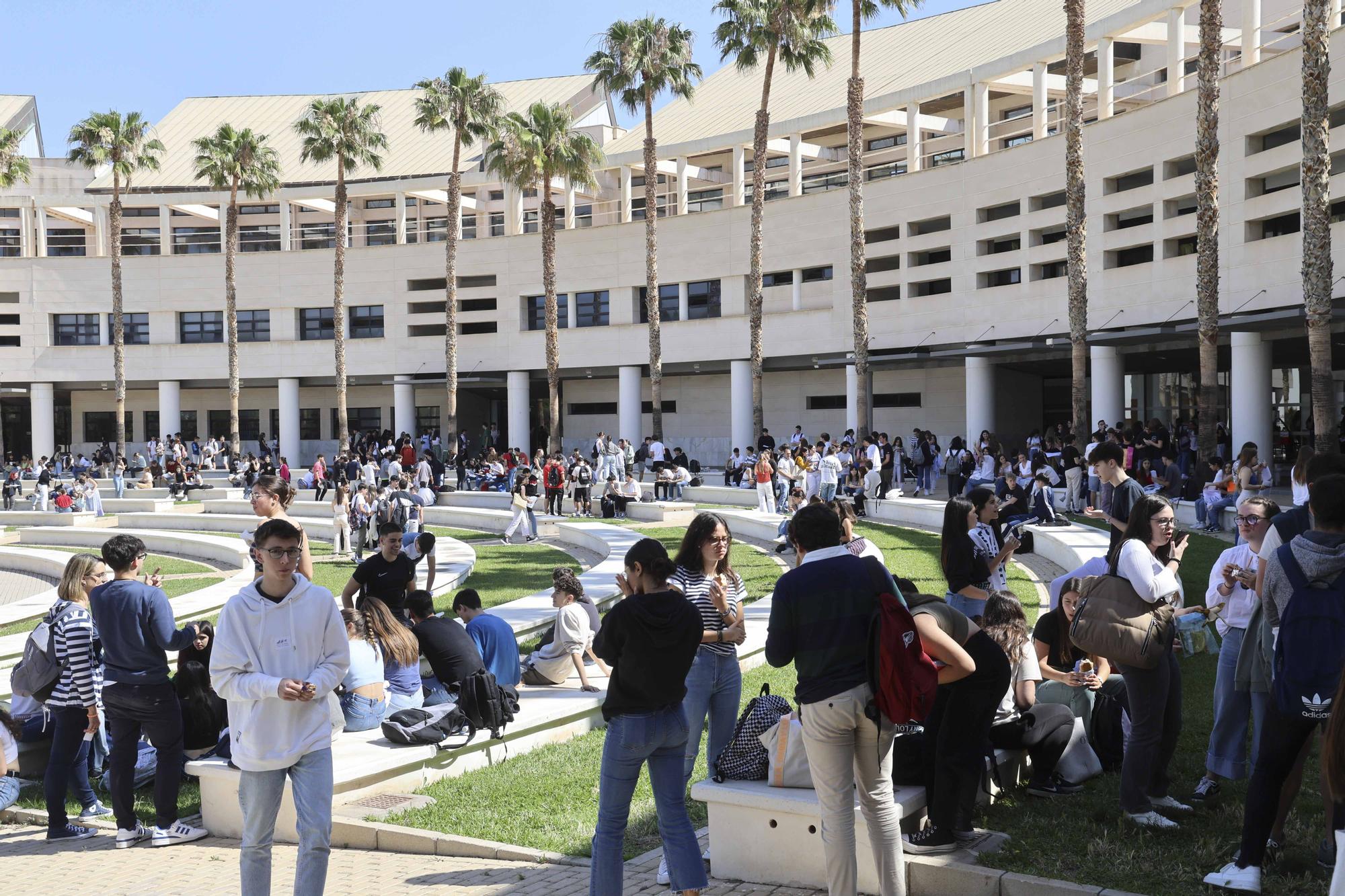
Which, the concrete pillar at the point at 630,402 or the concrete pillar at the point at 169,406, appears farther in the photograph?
the concrete pillar at the point at 169,406

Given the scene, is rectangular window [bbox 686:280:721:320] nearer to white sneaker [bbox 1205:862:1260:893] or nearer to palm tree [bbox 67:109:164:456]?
palm tree [bbox 67:109:164:456]

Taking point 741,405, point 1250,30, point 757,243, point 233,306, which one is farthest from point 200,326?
point 1250,30

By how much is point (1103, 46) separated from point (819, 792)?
111 ft

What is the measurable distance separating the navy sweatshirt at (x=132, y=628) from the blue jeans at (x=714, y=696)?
2.91m

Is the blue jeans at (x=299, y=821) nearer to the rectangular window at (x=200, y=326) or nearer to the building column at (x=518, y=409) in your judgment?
the building column at (x=518, y=409)

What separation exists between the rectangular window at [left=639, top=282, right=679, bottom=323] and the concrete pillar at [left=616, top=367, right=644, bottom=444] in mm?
2136

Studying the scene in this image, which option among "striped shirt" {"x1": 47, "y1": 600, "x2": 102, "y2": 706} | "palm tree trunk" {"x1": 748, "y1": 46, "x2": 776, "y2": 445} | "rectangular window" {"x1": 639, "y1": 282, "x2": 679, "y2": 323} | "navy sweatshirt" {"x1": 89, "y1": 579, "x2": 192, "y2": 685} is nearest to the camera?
"navy sweatshirt" {"x1": 89, "y1": 579, "x2": 192, "y2": 685}

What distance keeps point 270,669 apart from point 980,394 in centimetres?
3420

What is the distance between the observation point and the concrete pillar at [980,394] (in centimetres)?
3681

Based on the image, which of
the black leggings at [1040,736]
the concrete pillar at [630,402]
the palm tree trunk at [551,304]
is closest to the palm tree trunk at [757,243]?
the palm tree trunk at [551,304]

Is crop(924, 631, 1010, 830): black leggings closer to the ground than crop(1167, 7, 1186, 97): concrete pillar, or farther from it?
closer to the ground

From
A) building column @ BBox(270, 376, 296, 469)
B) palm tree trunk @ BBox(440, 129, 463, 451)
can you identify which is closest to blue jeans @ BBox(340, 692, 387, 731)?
palm tree trunk @ BBox(440, 129, 463, 451)

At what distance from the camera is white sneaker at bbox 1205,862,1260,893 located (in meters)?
4.95

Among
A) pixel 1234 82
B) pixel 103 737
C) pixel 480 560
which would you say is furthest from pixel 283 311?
pixel 103 737
